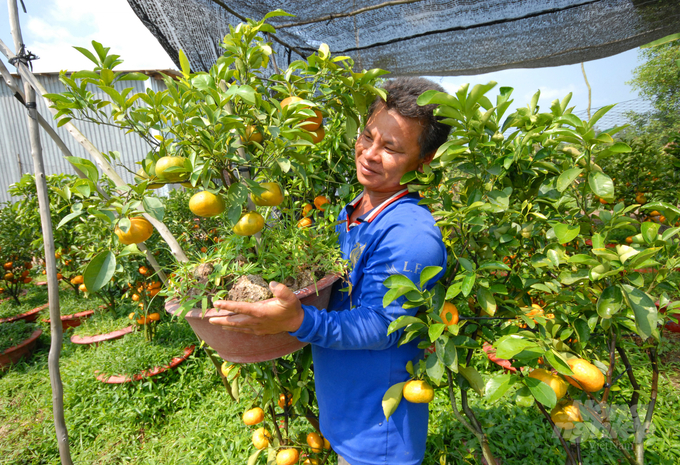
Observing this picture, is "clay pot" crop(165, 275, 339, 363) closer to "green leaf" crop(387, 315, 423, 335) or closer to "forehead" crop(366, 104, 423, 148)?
"green leaf" crop(387, 315, 423, 335)

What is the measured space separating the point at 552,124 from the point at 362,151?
532 mm

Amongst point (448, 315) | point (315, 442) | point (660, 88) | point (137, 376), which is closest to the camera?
point (448, 315)

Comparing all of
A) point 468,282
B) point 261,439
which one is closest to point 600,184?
point 468,282

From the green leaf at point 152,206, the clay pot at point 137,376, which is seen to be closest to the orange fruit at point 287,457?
the green leaf at point 152,206

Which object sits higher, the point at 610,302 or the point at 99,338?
→ the point at 610,302

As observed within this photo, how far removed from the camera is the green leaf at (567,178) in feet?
2.56

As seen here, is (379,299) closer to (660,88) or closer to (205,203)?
(205,203)

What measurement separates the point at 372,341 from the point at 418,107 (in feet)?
2.27

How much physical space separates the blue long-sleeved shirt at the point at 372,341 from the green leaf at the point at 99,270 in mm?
445

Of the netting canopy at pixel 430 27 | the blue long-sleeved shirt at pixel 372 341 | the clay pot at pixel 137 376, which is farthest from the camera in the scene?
the clay pot at pixel 137 376

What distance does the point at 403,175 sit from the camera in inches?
43.3

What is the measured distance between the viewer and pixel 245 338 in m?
0.92

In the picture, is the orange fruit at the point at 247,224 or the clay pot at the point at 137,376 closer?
the orange fruit at the point at 247,224

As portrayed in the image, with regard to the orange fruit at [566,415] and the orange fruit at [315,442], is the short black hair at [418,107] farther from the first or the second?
the orange fruit at [315,442]
